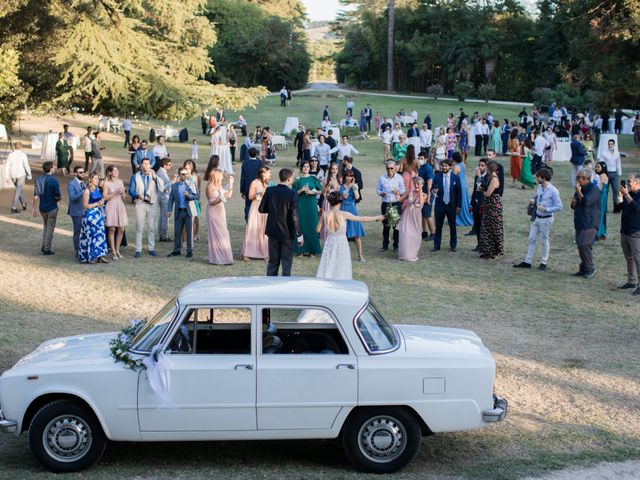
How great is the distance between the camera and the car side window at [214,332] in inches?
290

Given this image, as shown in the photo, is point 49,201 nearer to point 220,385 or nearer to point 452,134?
point 220,385

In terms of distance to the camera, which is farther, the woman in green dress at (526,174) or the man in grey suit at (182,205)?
the woman in green dress at (526,174)

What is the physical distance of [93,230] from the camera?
637 inches

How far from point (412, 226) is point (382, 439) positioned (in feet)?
32.5

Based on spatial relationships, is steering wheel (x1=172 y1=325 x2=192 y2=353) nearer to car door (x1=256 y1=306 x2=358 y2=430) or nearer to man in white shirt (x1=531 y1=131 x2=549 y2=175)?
car door (x1=256 y1=306 x2=358 y2=430)

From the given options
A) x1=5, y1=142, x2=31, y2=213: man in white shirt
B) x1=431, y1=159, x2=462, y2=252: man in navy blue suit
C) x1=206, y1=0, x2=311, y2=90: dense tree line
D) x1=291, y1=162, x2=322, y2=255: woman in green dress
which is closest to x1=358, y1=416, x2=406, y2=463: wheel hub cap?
x1=291, y1=162, x2=322, y2=255: woman in green dress

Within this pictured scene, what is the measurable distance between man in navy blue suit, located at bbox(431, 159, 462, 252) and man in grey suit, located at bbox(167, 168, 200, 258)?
189 inches

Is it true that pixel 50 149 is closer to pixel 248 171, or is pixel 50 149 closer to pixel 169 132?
pixel 169 132

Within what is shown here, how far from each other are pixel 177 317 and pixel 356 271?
871 centimetres

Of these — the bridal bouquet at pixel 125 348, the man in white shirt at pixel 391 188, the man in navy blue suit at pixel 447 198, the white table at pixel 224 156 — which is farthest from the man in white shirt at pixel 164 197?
the white table at pixel 224 156

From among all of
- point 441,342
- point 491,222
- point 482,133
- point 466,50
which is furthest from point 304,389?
point 466,50

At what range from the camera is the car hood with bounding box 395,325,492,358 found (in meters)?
7.45

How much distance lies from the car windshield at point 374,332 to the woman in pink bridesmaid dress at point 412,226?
9.20 m

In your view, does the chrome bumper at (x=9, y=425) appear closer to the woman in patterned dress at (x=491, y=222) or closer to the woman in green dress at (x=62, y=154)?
the woman in patterned dress at (x=491, y=222)
